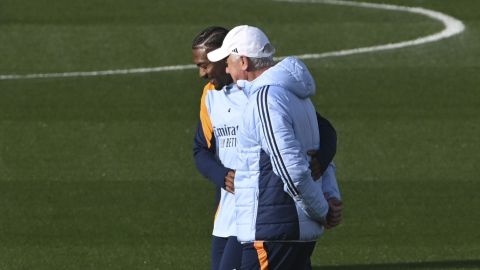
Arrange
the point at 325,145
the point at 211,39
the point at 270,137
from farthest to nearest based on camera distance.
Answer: the point at 211,39 → the point at 325,145 → the point at 270,137

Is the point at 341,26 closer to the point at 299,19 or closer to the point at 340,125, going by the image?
the point at 299,19

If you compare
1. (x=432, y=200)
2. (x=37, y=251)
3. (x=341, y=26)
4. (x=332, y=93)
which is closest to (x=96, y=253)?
(x=37, y=251)

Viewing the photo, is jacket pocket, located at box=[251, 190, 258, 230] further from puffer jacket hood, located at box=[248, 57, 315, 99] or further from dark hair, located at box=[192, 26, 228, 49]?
dark hair, located at box=[192, 26, 228, 49]

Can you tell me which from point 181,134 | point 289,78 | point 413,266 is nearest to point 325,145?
point 289,78

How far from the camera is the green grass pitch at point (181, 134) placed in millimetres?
13859

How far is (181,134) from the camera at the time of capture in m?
19.1

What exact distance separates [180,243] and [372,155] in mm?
4776

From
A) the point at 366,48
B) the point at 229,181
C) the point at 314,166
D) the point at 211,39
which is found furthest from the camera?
the point at 366,48

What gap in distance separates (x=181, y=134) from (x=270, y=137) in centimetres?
1129

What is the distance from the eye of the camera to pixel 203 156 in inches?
376

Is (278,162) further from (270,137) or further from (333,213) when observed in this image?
(333,213)

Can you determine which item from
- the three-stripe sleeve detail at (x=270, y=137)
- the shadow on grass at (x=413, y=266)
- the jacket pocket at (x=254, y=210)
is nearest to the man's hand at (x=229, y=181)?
the jacket pocket at (x=254, y=210)

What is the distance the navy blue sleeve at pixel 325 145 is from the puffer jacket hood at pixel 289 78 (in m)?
0.38

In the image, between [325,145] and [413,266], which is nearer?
[325,145]
